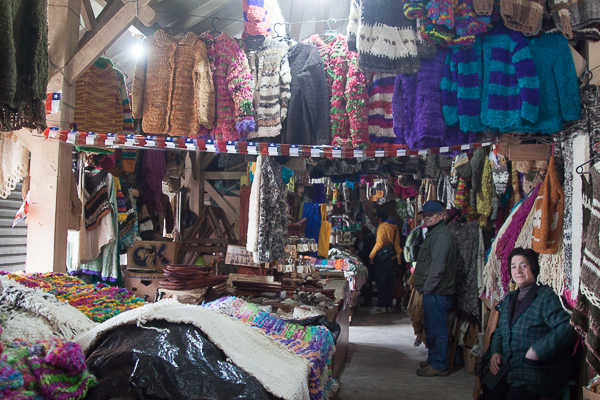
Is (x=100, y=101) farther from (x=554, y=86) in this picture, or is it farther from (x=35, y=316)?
(x=554, y=86)

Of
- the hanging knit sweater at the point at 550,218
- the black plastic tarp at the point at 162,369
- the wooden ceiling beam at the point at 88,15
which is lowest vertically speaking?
the black plastic tarp at the point at 162,369

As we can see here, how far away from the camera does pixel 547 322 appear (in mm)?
3148

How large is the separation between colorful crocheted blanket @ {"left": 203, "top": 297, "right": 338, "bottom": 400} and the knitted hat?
2.53 meters

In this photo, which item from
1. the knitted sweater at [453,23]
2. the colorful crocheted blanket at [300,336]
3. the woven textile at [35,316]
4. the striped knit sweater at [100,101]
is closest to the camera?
the woven textile at [35,316]

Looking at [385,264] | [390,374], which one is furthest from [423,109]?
[385,264]

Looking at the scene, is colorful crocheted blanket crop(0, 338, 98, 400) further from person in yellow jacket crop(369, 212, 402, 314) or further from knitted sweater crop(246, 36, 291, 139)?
person in yellow jacket crop(369, 212, 402, 314)

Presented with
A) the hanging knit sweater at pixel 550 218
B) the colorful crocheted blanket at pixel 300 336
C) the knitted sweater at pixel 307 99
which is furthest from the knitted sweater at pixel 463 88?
the colorful crocheted blanket at pixel 300 336

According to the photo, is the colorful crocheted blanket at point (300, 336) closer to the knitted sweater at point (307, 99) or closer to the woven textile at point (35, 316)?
the woven textile at point (35, 316)

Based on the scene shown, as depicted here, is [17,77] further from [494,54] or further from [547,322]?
[547,322]

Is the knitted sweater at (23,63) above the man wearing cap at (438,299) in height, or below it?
above

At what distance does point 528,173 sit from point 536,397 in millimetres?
1772

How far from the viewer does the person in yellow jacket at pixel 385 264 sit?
930 centimetres

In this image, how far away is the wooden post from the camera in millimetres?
3344

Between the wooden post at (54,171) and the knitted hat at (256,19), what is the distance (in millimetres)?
1439
